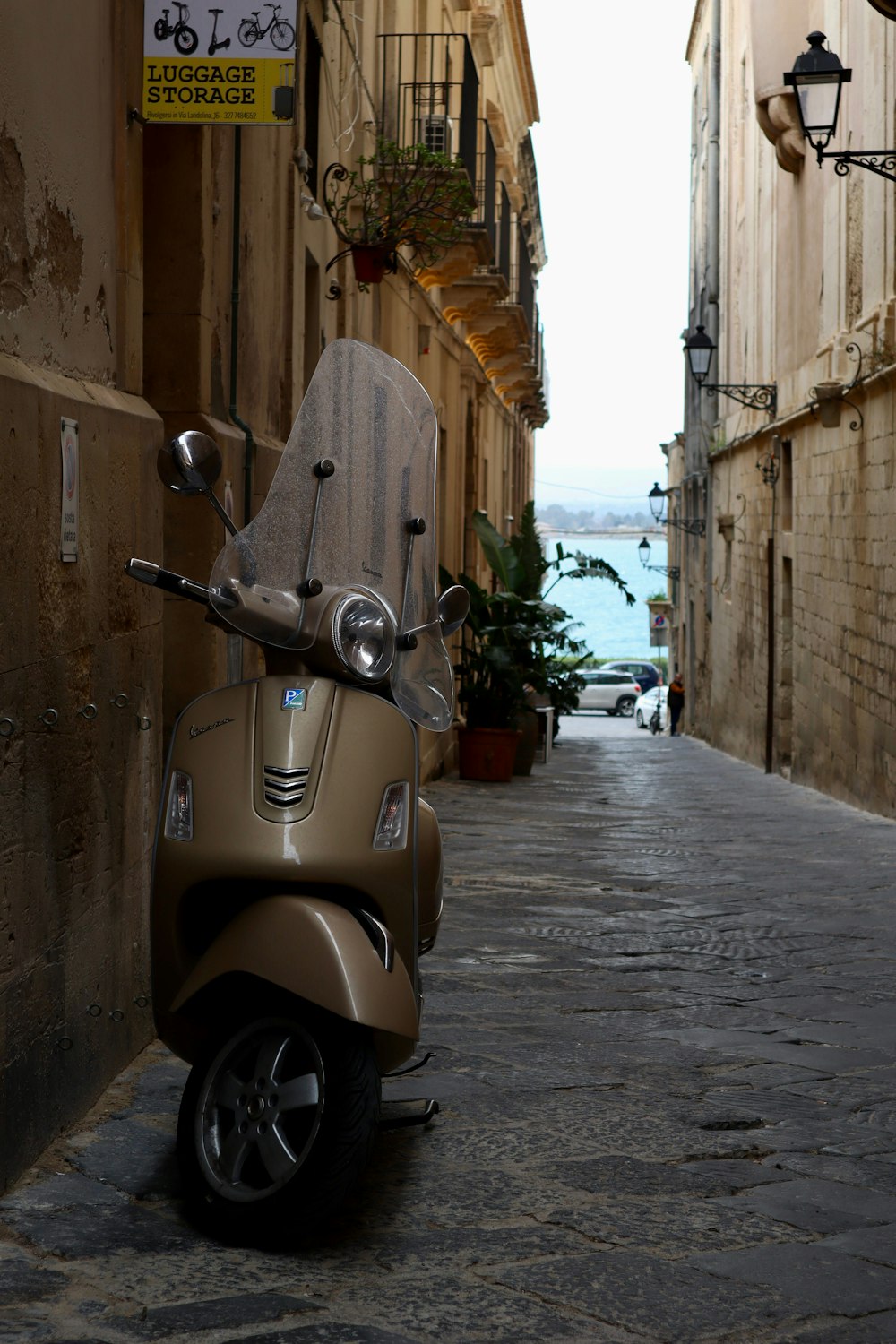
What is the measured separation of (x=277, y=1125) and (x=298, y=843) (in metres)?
0.57

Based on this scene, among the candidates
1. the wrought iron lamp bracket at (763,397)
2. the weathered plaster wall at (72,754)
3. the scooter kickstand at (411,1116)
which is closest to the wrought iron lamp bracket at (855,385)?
the wrought iron lamp bracket at (763,397)

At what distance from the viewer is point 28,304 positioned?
12.8ft

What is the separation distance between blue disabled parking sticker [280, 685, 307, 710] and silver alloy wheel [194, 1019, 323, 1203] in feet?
2.17

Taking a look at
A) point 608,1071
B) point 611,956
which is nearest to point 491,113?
point 611,956

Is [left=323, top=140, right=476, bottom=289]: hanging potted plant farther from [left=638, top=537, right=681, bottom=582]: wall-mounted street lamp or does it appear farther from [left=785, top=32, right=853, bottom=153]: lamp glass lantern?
[left=638, top=537, right=681, bottom=582]: wall-mounted street lamp

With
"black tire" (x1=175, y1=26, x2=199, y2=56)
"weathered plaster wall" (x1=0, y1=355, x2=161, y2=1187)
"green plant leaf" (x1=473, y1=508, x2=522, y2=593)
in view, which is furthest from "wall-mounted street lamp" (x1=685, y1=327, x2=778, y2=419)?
"weathered plaster wall" (x1=0, y1=355, x2=161, y2=1187)

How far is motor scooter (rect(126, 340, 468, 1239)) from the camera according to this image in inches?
133

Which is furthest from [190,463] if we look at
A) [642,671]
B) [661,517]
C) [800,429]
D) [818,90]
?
[642,671]

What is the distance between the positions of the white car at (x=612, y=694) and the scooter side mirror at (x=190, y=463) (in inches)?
1970

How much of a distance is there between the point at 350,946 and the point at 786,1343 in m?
1.11

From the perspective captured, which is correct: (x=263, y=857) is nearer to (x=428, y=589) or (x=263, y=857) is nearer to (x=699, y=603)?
(x=428, y=589)

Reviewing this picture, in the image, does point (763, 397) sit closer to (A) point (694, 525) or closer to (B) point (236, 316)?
(A) point (694, 525)

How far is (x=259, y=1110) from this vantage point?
341cm

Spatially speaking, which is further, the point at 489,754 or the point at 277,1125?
the point at 489,754
